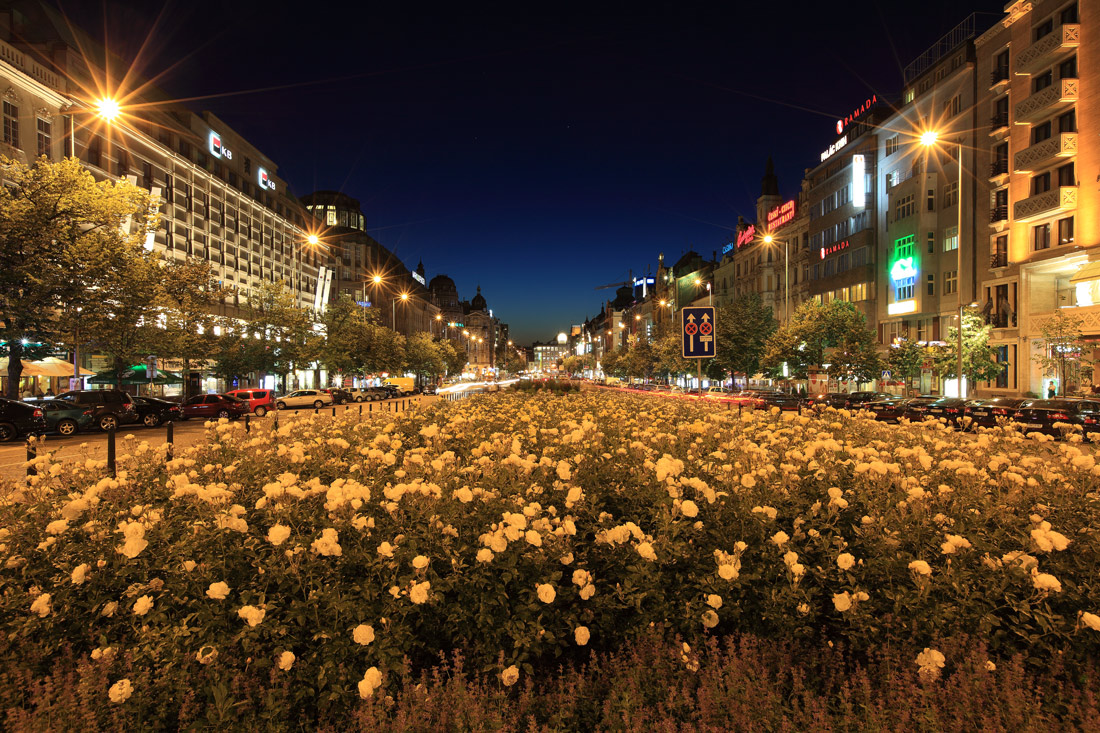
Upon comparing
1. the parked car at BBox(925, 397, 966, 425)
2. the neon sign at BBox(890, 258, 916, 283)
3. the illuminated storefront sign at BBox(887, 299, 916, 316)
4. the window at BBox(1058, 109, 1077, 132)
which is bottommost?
the parked car at BBox(925, 397, 966, 425)

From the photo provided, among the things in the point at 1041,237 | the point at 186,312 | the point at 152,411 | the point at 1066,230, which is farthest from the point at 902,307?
the point at 186,312

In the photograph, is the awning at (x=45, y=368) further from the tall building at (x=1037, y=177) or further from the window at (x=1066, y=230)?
the window at (x=1066, y=230)

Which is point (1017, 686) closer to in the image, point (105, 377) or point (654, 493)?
point (654, 493)

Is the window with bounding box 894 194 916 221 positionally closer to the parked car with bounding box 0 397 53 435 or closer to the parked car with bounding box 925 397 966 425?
the parked car with bounding box 925 397 966 425

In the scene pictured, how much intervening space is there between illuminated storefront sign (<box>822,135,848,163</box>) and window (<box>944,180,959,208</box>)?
15159 mm

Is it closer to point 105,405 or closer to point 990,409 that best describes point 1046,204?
point 990,409

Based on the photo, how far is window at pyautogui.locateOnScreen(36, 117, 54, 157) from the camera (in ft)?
109

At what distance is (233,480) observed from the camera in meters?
5.11

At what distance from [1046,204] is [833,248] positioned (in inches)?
904

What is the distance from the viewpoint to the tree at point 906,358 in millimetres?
37750

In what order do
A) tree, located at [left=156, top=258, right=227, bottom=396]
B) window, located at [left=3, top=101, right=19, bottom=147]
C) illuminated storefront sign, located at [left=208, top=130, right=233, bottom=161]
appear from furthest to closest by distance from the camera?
1. illuminated storefront sign, located at [left=208, top=130, right=233, bottom=161]
2. tree, located at [left=156, top=258, right=227, bottom=396]
3. window, located at [left=3, top=101, right=19, bottom=147]

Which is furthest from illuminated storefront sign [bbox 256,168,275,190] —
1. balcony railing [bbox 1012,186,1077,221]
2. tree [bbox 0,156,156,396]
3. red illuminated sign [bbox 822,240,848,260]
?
balcony railing [bbox 1012,186,1077,221]

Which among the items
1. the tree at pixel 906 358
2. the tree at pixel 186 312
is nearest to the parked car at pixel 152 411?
the tree at pixel 186 312

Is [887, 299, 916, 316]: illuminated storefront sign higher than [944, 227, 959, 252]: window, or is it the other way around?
[944, 227, 959, 252]: window
